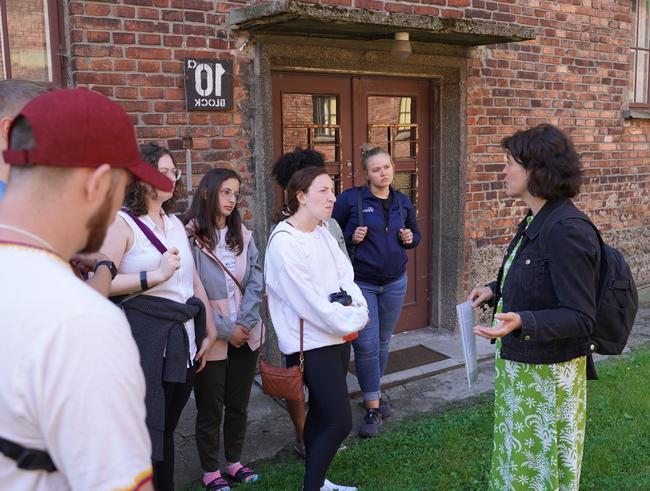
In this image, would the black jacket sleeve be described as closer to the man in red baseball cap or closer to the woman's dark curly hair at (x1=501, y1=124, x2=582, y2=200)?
the woman's dark curly hair at (x1=501, y1=124, x2=582, y2=200)

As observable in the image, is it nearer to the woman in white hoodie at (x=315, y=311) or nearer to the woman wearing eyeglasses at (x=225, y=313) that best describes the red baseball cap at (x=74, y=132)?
the woman in white hoodie at (x=315, y=311)

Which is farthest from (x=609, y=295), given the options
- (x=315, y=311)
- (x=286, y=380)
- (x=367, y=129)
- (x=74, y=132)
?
(x=367, y=129)

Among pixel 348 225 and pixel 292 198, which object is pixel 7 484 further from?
pixel 348 225

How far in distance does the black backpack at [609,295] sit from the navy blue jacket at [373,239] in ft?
5.97

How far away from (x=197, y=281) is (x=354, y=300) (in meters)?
0.84

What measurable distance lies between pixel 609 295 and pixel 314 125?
3.30 m

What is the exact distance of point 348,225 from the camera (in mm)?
4277

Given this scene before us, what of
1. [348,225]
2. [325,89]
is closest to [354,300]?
[348,225]

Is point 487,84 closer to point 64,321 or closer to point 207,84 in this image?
point 207,84

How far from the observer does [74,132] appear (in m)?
1.07

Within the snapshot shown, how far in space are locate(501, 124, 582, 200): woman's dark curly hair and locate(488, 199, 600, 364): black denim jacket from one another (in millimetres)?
73

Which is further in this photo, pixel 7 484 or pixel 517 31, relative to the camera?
pixel 517 31

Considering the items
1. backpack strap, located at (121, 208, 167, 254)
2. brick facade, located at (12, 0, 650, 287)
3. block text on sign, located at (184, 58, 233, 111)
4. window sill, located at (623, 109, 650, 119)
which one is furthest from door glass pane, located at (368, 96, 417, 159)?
backpack strap, located at (121, 208, 167, 254)

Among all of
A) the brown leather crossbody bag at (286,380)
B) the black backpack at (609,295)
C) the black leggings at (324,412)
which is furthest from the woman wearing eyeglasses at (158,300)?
the black backpack at (609,295)
